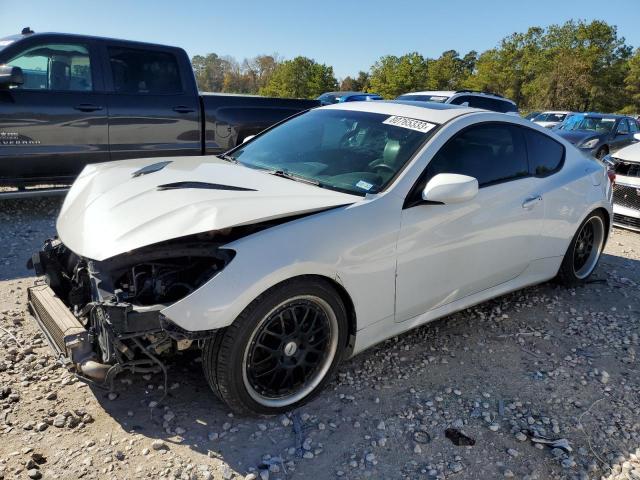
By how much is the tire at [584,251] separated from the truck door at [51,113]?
5158 mm

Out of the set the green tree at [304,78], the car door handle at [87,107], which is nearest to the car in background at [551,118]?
the car door handle at [87,107]

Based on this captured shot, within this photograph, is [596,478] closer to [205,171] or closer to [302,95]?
[205,171]

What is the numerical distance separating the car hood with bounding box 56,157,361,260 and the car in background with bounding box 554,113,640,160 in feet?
40.1

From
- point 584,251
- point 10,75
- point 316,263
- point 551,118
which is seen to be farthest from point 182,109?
point 551,118

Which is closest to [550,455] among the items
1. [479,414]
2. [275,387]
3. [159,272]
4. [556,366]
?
[479,414]

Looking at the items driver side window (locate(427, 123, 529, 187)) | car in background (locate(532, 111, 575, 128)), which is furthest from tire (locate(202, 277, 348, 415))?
car in background (locate(532, 111, 575, 128))

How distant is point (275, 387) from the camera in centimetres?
274

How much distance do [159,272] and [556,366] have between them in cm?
261

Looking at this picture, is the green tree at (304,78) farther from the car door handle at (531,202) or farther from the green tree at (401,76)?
the car door handle at (531,202)

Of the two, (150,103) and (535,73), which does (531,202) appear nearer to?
(150,103)

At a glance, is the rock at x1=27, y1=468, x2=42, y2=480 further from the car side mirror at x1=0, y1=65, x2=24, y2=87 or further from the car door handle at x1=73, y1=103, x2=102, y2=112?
the car door handle at x1=73, y1=103, x2=102, y2=112

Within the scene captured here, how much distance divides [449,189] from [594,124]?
1370 centimetres

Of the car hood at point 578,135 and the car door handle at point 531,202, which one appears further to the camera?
the car hood at point 578,135

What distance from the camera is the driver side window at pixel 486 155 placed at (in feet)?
10.8
